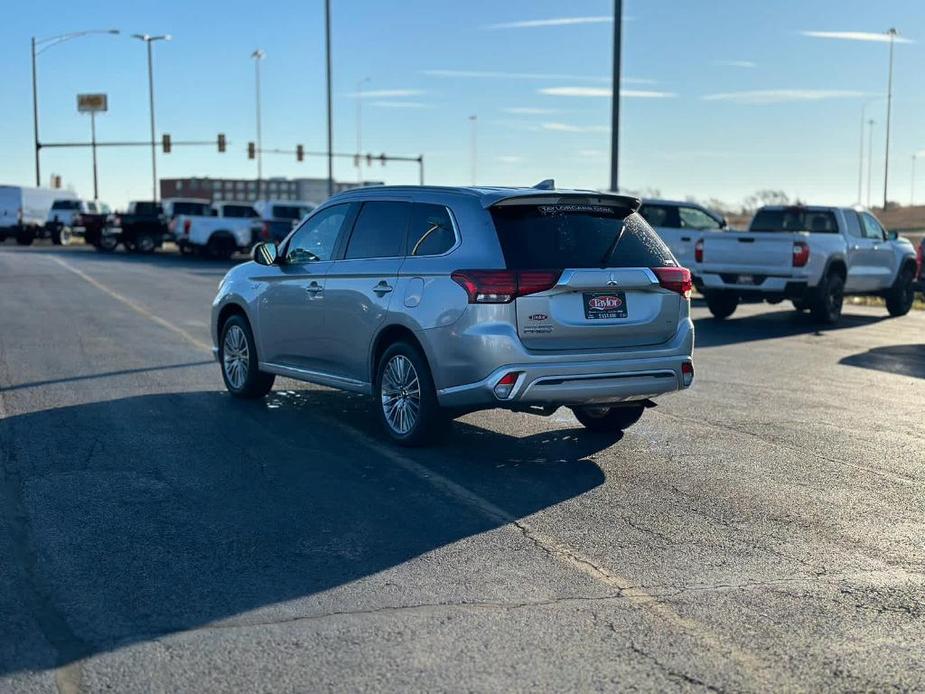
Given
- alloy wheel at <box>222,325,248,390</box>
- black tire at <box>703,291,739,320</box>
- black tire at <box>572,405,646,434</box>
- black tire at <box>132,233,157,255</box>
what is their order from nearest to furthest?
black tire at <box>572,405,646,434</box>, alloy wheel at <box>222,325,248,390</box>, black tire at <box>703,291,739,320</box>, black tire at <box>132,233,157,255</box>

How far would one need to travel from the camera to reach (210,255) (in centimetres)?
4431

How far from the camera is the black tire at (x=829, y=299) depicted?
18438 mm

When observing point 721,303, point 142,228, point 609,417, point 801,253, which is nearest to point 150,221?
point 142,228

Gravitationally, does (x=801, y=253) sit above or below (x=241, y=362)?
above

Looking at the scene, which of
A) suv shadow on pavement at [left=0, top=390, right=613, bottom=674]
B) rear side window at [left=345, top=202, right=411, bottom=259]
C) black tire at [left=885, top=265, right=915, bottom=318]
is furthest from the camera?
black tire at [left=885, top=265, right=915, bottom=318]

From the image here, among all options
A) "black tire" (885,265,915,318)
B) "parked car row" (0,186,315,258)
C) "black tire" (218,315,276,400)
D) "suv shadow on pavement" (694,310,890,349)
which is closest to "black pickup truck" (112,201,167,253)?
"parked car row" (0,186,315,258)

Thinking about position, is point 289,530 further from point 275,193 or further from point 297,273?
point 275,193

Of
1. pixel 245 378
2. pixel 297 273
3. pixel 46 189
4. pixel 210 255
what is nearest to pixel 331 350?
pixel 297 273

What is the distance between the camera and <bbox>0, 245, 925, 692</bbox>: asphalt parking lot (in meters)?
4.34

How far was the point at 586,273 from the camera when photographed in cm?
759

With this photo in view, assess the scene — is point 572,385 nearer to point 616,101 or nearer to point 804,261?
point 804,261

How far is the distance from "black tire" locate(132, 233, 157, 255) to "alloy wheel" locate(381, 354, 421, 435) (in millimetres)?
41608

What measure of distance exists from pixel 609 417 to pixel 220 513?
357cm

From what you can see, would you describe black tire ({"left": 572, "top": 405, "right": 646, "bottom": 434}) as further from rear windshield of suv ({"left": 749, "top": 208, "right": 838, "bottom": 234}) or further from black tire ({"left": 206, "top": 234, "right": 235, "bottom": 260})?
black tire ({"left": 206, "top": 234, "right": 235, "bottom": 260})
